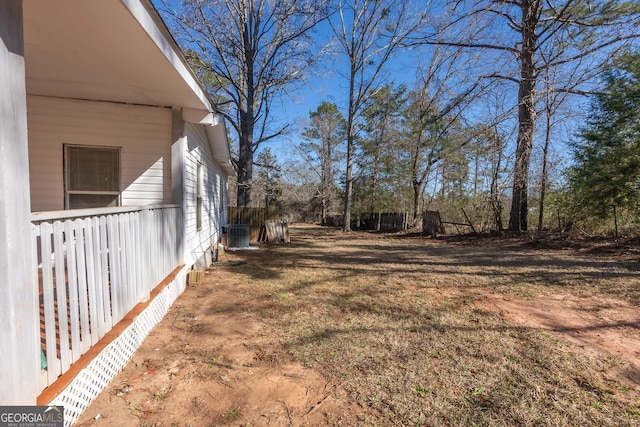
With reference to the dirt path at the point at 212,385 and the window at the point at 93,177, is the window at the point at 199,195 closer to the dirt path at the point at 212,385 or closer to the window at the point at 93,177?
the window at the point at 93,177

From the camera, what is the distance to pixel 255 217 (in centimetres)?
1200

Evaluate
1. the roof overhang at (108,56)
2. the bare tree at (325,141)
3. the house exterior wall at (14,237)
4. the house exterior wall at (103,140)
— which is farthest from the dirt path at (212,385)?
the bare tree at (325,141)

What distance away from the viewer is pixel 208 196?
25.7ft

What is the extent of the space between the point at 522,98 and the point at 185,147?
1082 centimetres

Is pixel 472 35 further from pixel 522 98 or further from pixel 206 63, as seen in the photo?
pixel 206 63

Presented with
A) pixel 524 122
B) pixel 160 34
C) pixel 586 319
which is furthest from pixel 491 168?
pixel 160 34

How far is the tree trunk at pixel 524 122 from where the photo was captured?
9.28 m

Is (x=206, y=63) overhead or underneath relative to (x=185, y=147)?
overhead

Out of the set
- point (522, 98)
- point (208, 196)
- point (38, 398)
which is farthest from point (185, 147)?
point (522, 98)

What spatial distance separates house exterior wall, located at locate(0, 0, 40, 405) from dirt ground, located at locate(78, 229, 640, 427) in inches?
23.0
